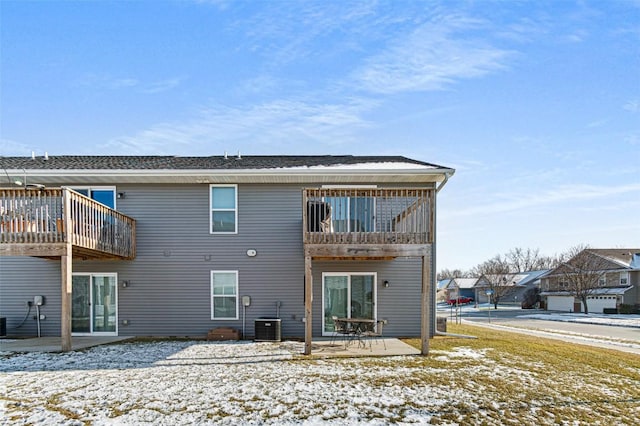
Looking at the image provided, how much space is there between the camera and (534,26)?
10391 mm

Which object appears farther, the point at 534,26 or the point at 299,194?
the point at 299,194

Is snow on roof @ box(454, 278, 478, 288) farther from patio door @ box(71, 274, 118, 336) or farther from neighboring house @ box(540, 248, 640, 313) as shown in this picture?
patio door @ box(71, 274, 118, 336)

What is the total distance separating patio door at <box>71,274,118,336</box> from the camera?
11.0 meters

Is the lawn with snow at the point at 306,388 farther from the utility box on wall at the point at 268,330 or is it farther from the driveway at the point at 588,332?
the driveway at the point at 588,332

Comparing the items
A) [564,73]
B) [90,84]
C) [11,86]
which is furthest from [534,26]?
[11,86]

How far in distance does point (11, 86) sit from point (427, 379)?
15329mm

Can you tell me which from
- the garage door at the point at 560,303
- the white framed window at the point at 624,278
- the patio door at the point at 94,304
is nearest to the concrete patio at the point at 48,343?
the patio door at the point at 94,304

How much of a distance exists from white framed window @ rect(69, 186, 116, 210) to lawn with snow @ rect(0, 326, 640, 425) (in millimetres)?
4308

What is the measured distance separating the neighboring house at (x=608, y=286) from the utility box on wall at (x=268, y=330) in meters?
33.5

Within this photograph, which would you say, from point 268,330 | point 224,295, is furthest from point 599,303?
point 224,295

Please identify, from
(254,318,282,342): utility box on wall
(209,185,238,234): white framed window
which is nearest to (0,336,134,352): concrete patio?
(254,318,282,342): utility box on wall

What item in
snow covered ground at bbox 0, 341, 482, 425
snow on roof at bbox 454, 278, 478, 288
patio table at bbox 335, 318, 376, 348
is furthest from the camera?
snow on roof at bbox 454, 278, 478, 288

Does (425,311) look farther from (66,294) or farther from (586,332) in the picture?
(586,332)

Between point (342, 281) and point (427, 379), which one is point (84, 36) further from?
point (427, 379)
